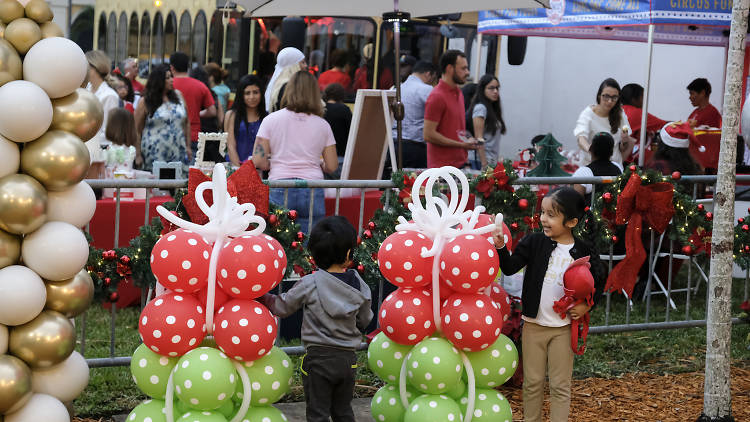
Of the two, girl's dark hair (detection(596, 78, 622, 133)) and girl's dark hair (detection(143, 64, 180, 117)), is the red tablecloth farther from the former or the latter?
girl's dark hair (detection(596, 78, 622, 133))

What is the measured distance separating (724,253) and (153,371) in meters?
3.17

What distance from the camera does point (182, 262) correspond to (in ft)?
14.8

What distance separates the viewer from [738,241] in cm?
735

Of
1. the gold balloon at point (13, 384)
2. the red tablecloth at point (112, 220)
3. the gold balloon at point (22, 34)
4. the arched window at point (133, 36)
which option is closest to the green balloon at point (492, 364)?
the gold balloon at point (13, 384)

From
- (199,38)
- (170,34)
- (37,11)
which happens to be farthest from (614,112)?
(170,34)

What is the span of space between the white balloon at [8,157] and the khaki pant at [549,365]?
106 inches

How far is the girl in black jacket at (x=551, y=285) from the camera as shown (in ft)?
17.3

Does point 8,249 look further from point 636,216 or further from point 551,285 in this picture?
point 636,216

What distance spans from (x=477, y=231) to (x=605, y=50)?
15353 mm

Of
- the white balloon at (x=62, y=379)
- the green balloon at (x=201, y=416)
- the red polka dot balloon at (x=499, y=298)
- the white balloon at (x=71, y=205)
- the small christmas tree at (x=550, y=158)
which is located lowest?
the green balloon at (x=201, y=416)

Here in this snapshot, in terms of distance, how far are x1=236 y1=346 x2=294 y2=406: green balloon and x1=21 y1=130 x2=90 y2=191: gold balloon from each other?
3.74 ft

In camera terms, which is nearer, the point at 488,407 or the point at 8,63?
the point at 8,63

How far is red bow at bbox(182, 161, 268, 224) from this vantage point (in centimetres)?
537

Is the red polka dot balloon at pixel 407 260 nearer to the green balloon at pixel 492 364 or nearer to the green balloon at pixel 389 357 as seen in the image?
the green balloon at pixel 389 357
